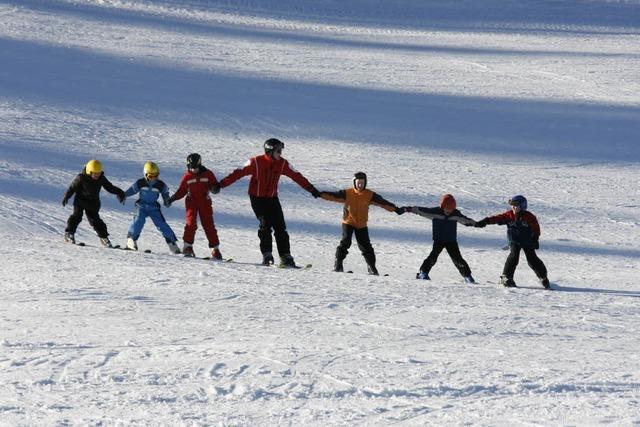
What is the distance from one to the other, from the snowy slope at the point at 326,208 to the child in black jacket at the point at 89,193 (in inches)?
17.5

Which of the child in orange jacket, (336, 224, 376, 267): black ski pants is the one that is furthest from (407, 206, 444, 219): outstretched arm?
(336, 224, 376, 267): black ski pants

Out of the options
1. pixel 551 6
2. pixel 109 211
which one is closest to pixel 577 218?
pixel 109 211

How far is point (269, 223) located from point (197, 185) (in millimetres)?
916

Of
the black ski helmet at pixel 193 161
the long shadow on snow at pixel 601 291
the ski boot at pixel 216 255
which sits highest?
the black ski helmet at pixel 193 161

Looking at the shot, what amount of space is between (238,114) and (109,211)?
717 centimetres

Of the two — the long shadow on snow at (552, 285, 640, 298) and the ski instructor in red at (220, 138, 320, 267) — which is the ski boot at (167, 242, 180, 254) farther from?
the long shadow on snow at (552, 285, 640, 298)

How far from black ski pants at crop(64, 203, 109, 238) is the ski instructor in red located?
5.36 ft

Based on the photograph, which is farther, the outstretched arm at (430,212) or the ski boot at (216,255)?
the ski boot at (216,255)

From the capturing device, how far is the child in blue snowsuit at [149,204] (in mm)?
12336

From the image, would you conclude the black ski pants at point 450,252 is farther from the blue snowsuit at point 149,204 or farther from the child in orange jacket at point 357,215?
the blue snowsuit at point 149,204

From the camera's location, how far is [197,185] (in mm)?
12211

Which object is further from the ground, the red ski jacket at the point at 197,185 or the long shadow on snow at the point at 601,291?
the red ski jacket at the point at 197,185

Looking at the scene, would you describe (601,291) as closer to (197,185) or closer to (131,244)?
(197,185)

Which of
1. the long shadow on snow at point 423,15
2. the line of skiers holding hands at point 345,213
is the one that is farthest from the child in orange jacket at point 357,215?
the long shadow on snow at point 423,15
